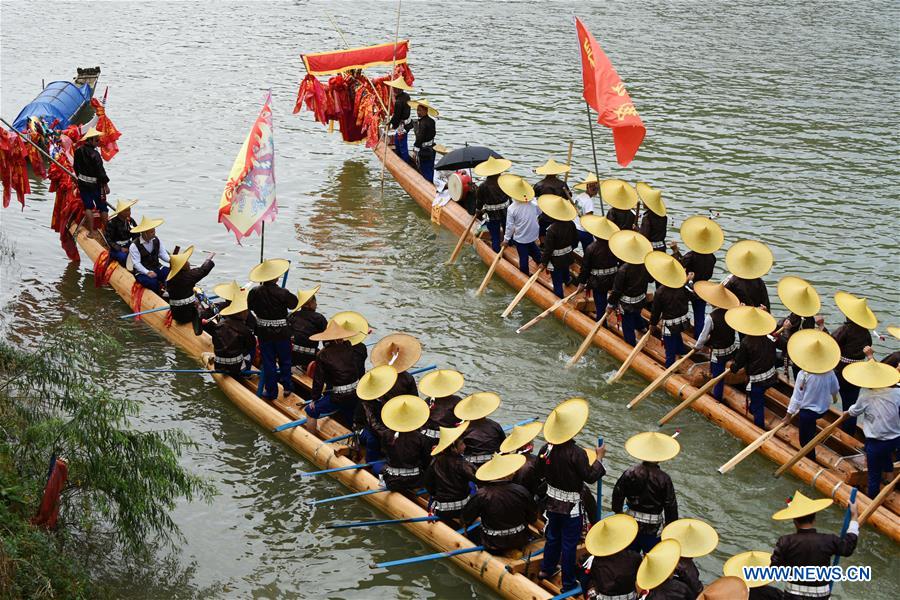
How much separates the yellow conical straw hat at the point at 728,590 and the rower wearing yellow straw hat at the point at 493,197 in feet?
30.8

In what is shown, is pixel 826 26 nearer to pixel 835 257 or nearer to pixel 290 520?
pixel 835 257

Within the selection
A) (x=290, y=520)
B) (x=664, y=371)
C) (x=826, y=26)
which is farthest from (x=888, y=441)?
(x=826, y=26)

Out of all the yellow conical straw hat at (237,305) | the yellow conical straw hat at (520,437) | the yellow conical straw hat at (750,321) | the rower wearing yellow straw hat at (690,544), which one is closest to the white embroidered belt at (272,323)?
the yellow conical straw hat at (237,305)

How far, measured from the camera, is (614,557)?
329 inches

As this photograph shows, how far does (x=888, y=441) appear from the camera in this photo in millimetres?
10367

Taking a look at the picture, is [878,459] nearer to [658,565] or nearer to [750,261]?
[750,261]

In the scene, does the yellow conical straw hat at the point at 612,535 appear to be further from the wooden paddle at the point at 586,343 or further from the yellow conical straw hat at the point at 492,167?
the yellow conical straw hat at the point at 492,167

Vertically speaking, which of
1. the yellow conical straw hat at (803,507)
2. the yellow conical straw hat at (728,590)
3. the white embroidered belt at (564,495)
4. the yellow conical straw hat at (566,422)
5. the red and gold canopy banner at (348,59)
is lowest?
the white embroidered belt at (564,495)

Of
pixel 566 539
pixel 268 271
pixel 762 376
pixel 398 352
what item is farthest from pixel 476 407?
pixel 268 271

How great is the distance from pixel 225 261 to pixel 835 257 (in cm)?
1066

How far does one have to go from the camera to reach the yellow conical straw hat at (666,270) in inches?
493

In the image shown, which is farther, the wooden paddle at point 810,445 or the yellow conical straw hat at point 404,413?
the wooden paddle at point 810,445

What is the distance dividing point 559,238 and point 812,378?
4.74 meters

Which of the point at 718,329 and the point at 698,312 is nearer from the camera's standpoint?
the point at 718,329
